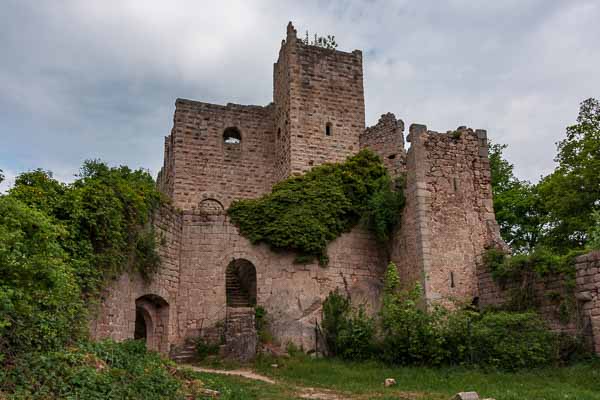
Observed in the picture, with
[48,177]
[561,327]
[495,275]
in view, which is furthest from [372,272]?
[48,177]

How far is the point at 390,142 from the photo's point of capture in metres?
20.9

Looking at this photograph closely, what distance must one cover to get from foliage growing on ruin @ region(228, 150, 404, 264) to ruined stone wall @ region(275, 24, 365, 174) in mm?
2832

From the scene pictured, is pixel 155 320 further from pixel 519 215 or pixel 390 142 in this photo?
pixel 519 215

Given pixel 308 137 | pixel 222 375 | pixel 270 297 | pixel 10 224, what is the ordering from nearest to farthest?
pixel 10 224 → pixel 222 375 → pixel 270 297 → pixel 308 137

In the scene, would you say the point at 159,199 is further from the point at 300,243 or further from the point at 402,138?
the point at 402,138

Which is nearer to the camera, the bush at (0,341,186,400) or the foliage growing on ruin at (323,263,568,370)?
the bush at (0,341,186,400)

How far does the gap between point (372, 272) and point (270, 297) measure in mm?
3345

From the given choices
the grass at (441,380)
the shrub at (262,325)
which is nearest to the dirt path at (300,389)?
the grass at (441,380)

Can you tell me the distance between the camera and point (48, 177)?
11.7m

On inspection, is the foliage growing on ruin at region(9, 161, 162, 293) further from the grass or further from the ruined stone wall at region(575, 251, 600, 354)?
the ruined stone wall at region(575, 251, 600, 354)

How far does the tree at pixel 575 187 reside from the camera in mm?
22156

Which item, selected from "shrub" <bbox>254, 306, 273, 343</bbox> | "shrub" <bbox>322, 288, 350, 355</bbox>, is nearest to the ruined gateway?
"shrub" <bbox>254, 306, 273, 343</bbox>

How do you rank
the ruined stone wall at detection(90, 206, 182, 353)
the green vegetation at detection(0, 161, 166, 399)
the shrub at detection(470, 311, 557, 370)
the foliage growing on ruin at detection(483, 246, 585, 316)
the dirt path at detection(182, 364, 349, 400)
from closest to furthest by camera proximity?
the green vegetation at detection(0, 161, 166, 399) < the dirt path at detection(182, 364, 349, 400) < the shrub at detection(470, 311, 557, 370) < the ruined stone wall at detection(90, 206, 182, 353) < the foliage growing on ruin at detection(483, 246, 585, 316)

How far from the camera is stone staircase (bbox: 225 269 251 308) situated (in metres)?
18.4
